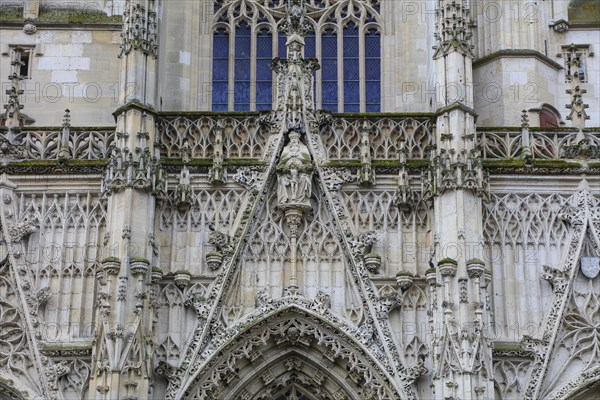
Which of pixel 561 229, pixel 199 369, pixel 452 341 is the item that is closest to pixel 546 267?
pixel 561 229

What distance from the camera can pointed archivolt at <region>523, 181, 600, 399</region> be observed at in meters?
20.7

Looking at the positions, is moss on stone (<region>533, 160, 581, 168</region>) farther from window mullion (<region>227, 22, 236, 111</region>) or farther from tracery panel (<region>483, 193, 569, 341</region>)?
window mullion (<region>227, 22, 236, 111</region>)

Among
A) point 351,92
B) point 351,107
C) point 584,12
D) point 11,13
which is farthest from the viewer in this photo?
point 584,12

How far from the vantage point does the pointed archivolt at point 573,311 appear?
67.9 feet

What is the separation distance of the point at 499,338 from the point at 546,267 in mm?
1359

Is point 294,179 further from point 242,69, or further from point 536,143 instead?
point 536,143

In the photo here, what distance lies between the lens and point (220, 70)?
24156mm

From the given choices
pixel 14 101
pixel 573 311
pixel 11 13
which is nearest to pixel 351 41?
pixel 14 101

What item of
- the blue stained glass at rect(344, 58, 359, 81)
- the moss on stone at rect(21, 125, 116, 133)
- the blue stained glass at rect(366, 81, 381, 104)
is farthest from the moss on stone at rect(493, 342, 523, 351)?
the moss on stone at rect(21, 125, 116, 133)

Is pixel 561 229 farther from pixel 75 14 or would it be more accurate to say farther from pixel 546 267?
pixel 75 14

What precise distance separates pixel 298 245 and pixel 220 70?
13.6 feet

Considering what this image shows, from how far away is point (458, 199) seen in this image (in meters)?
21.0

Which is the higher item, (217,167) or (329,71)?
(329,71)

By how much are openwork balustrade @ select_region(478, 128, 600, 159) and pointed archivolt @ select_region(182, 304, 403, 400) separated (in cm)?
382
